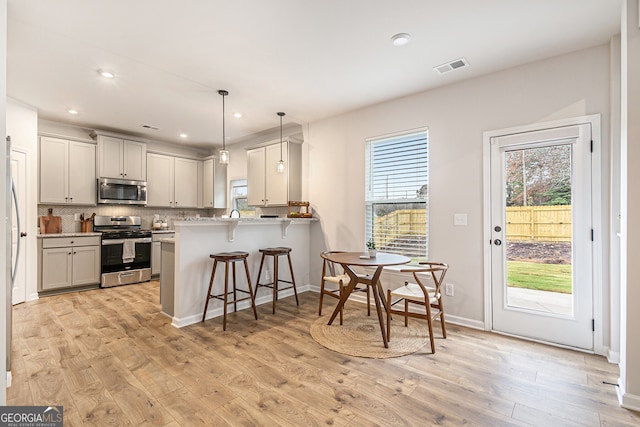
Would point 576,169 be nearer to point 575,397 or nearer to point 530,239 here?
point 530,239

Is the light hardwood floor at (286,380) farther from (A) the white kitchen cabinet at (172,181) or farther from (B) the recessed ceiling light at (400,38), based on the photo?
(A) the white kitchen cabinet at (172,181)

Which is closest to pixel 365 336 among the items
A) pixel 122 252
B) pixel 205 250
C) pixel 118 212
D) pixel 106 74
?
pixel 205 250

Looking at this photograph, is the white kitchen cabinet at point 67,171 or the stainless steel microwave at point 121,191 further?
the stainless steel microwave at point 121,191

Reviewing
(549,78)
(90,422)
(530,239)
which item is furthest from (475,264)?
(90,422)

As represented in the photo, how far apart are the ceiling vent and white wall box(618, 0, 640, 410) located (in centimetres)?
116

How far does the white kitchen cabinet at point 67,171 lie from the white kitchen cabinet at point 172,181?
36.9 inches

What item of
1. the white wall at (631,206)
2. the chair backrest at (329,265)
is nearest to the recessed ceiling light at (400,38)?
the white wall at (631,206)

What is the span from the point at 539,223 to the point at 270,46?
10.1 ft

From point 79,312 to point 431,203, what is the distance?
14.9ft

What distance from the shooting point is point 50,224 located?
16.1 feet

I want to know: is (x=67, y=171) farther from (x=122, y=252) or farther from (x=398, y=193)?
(x=398, y=193)

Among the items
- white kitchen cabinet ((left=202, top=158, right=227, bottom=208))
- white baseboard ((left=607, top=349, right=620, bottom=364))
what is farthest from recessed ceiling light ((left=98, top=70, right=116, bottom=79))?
white baseboard ((left=607, top=349, right=620, bottom=364))

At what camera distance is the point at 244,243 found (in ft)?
13.0

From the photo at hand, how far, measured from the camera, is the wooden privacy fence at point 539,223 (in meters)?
2.82
